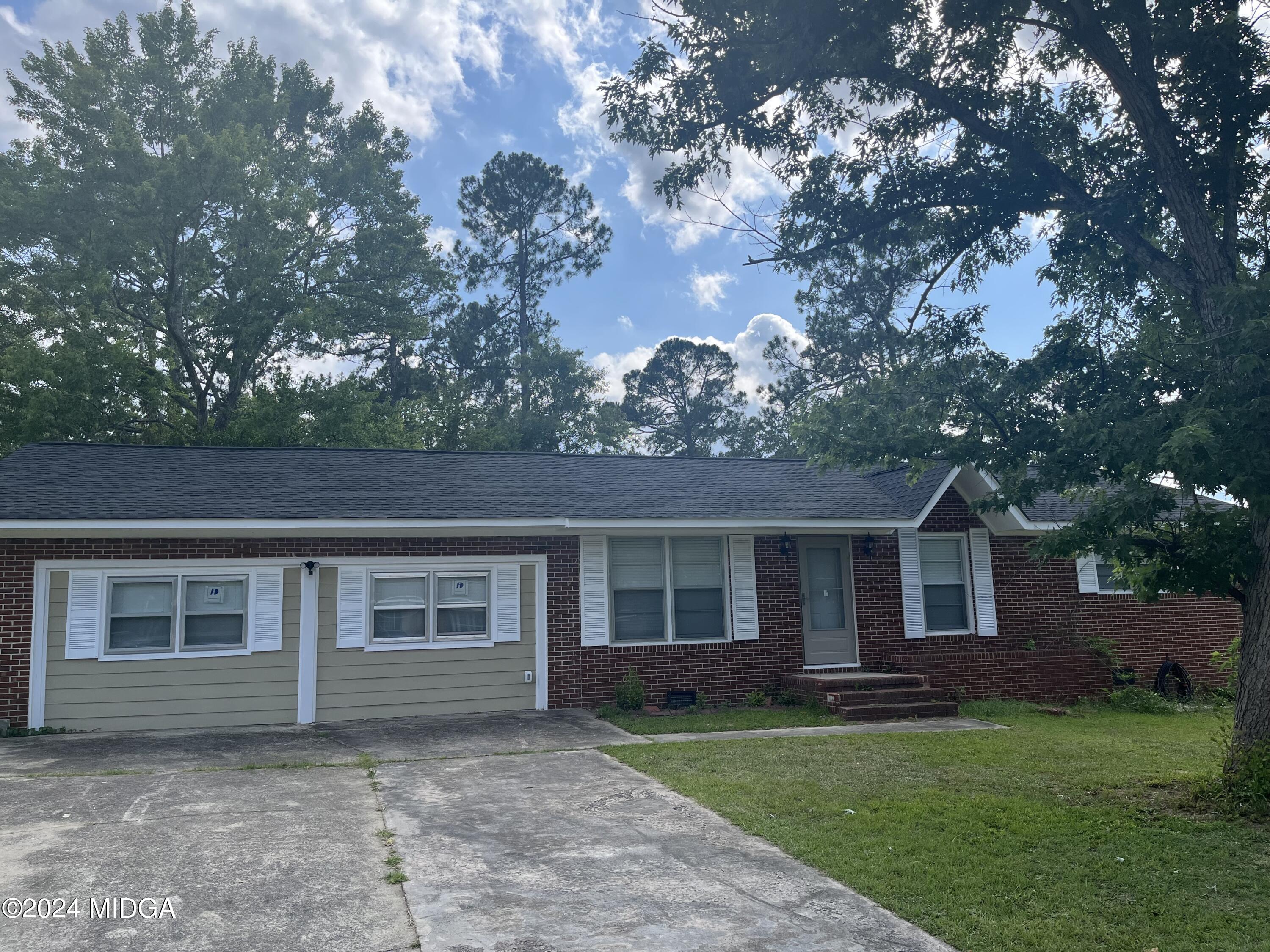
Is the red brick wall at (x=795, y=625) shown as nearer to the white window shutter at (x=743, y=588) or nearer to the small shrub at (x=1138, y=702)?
the white window shutter at (x=743, y=588)

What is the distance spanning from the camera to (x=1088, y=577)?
52.4 ft

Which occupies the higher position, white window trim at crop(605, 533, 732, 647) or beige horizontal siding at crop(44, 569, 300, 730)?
white window trim at crop(605, 533, 732, 647)

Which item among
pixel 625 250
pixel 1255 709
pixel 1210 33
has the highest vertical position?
pixel 625 250

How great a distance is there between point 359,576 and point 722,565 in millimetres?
5384

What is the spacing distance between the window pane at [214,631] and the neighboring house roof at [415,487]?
1.47 meters

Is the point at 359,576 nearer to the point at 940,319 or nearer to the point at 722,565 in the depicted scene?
the point at 722,565

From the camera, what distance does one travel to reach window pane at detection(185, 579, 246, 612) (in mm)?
12062

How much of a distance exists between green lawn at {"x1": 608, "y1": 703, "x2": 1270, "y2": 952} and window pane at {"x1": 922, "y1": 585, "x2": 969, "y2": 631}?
14.4 ft

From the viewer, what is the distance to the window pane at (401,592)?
12.8m

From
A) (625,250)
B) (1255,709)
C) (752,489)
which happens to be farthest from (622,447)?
(1255,709)

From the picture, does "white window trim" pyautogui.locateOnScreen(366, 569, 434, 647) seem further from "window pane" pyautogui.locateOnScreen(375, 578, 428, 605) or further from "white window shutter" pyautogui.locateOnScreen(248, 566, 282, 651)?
"white window shutter" pyautogui.locateOnScreen(248, 566, 282, 651)

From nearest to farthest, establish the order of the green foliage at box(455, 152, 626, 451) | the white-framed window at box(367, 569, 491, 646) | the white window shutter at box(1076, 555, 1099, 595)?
the white-framed window at box(367, 569, 491, 646) < the white window shutter at box(1076, 555, 1099, 595) < the green foliage at box(455, 152, 626, 451)

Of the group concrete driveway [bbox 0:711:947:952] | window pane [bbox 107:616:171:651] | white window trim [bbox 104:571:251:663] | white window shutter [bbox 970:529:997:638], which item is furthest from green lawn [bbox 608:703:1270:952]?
window pane [bbox 107:616:171:651]

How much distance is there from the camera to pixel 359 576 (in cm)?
1260
